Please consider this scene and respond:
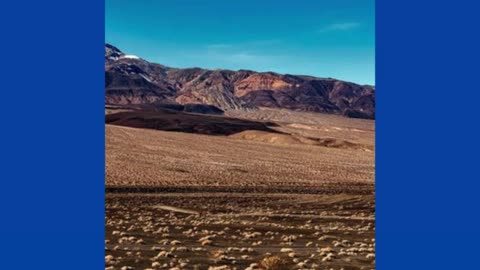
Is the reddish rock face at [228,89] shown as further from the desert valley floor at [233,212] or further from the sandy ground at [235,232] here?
the sandy ground at [235,232]

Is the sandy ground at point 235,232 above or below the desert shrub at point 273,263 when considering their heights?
below

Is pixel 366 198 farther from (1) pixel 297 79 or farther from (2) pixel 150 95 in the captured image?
(1) pixel 297 79

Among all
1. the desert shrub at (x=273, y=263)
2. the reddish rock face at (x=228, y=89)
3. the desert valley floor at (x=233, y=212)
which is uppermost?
the reddish rock face at (x=228, y=89)

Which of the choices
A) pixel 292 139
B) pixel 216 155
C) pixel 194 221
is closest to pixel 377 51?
pixel 194 221

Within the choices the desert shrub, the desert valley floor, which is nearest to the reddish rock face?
the desert valley floor

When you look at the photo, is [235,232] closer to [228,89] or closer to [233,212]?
[233,212]

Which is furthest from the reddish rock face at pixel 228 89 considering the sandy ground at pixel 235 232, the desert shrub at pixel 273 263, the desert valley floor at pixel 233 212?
the desert shrub at pixel 273 263

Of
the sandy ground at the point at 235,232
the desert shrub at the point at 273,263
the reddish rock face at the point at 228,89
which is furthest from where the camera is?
the reddish rock face at the point at 228,89
